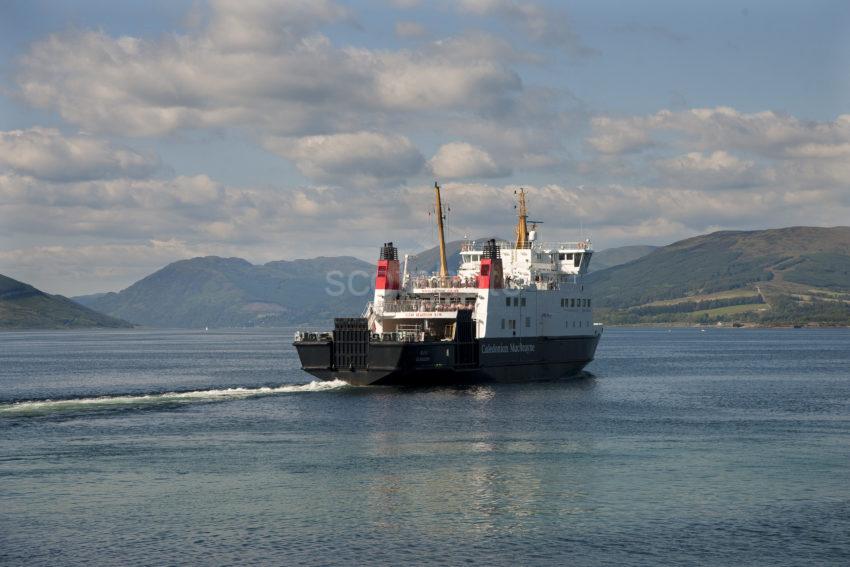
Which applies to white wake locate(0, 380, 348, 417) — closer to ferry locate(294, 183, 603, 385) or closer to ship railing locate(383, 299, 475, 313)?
ferry locate(294, 183, 603, 385)

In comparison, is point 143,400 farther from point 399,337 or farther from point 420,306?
point 420,306

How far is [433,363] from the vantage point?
A: 72875mm

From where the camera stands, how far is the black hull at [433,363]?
71.7 m

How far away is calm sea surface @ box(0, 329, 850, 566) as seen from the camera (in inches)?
1304

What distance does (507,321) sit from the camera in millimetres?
80688

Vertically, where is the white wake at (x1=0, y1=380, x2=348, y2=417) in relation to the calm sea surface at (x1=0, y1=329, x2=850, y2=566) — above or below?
above

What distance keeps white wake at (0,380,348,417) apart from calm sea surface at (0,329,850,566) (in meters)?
0.35

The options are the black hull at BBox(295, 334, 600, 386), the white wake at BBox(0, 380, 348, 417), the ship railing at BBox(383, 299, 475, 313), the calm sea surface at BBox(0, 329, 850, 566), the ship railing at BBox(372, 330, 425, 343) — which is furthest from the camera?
the ship railing at BBox(383, 299, 475, 313)

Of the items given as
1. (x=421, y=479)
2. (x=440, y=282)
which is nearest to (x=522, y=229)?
(x=440, y=282)

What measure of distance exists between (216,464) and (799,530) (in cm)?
2479

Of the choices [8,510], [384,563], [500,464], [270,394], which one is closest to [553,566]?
[384,563]

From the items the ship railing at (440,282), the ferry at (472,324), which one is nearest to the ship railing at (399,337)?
the ferry at (472,324)

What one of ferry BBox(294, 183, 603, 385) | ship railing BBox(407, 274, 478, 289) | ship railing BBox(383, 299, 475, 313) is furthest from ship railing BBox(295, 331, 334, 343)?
ship railing BBox(407, 274, 478, 289)

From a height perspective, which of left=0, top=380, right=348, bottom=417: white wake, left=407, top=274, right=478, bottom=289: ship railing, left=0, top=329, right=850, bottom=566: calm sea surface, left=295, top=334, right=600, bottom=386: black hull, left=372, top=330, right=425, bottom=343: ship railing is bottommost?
left=0, top=329, right=850, bottom=566: calm sea surface
